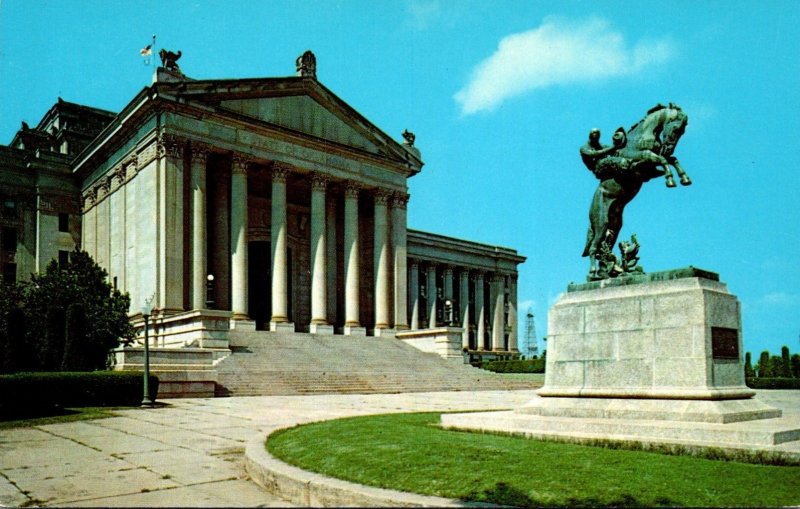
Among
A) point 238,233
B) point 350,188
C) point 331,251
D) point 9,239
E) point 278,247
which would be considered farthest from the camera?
point 331,251

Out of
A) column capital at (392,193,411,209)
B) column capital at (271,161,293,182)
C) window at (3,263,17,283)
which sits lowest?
window at (3,263,17,283)

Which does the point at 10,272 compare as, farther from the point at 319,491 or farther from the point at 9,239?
the point at 319,491

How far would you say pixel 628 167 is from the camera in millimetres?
12453

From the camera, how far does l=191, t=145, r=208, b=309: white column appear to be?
134ft

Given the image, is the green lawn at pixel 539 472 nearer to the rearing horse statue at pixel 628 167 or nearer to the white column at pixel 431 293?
the rearing horse statue at pixel 628 167

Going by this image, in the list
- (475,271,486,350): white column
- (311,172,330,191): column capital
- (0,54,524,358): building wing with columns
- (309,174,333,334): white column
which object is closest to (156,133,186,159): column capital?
(0,54,524,358): building wing with columns

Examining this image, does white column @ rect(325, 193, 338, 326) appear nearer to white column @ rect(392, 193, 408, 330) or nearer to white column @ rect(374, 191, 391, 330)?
white column @ rect(374, 191, 391, 330)

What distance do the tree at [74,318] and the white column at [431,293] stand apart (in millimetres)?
36672

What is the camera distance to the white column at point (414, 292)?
2569 inches

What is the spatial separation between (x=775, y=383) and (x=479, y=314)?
4033 centimetres

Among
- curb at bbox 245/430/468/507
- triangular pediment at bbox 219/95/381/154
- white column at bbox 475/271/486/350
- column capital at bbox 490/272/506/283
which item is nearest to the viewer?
curb at bbox 245/430/468/507

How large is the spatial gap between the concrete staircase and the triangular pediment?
14504 millimetres

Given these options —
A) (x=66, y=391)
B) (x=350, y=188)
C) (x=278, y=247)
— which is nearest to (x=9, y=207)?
(x=278, y=247)

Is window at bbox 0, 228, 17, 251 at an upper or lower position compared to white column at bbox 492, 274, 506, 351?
upper
